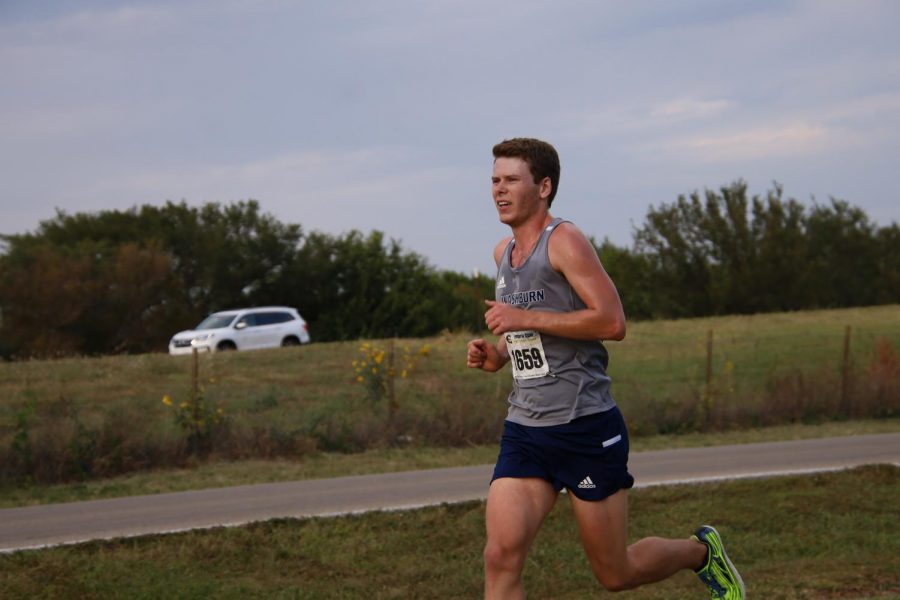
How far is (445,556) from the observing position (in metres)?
8.70

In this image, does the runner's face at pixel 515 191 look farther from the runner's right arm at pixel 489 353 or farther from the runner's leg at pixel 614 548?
the runner's leg at pixel 614 548

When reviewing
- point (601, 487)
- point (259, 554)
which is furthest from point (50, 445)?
point (601, 487)

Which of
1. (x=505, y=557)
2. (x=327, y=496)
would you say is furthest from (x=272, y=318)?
(x=505, y=557)

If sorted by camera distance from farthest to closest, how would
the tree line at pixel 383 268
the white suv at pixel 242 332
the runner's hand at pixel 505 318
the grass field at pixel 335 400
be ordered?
the tree line at pixel 383 268
the white suv at pixel 242 332
the grass field at pixel 335 400
the runner's hand at pixel 505 318

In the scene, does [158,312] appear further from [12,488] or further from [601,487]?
[601,487]

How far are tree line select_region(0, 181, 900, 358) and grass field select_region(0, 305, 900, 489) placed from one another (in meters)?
22.8

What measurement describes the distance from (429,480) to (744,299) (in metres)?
54.2

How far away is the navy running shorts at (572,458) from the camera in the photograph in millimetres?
5105

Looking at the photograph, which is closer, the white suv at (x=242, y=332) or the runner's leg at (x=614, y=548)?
the runner's leg at (x=614, y=548)

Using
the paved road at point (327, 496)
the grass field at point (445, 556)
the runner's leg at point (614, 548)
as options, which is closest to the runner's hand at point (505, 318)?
the runner's leg at point (614, 548)

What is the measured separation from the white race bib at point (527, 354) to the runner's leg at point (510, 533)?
1.51 feet

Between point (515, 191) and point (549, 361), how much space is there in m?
0.73

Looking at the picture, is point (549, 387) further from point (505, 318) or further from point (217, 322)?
point (217, 322)

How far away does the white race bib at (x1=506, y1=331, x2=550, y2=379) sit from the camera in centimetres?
516
